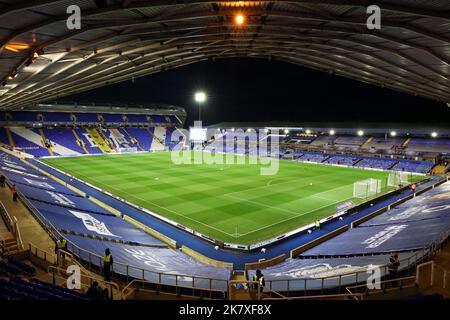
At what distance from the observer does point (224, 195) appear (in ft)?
90.9

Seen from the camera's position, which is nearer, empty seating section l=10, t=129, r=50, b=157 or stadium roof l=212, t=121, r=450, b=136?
stadium roof l=212, t=121, r=450, b=136

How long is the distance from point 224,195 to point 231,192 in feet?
4.41

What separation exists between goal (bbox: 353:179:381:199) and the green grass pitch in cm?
77

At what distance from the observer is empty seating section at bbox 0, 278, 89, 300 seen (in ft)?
21.3

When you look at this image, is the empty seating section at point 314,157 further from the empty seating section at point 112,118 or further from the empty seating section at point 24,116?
the empty seating section at point 24,116

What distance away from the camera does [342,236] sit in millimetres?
18031

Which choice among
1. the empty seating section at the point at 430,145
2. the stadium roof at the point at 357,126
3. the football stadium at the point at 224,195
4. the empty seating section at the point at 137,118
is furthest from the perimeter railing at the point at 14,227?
the empty seating section at the point at 137,118

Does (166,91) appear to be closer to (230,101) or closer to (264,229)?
(230,101)

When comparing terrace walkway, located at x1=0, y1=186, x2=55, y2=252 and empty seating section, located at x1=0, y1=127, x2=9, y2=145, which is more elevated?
empty seating section, located at x1=0, y1=127, x2=9, y2=145

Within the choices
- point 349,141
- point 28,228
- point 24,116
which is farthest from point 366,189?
point 24,116

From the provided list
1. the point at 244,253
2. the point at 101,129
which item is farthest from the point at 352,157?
the point at 101,129

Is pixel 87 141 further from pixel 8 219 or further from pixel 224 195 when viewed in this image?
pixel 8 219

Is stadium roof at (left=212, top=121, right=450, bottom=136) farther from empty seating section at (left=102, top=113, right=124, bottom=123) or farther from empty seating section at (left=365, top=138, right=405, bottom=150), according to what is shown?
empty seating section at (left=102, top=113, right=124, bottom=123)

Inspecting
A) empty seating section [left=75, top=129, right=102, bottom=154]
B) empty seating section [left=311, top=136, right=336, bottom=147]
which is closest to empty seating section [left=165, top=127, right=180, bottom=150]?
empty seating section [left=75, top=129, right=102, bottom=154]
